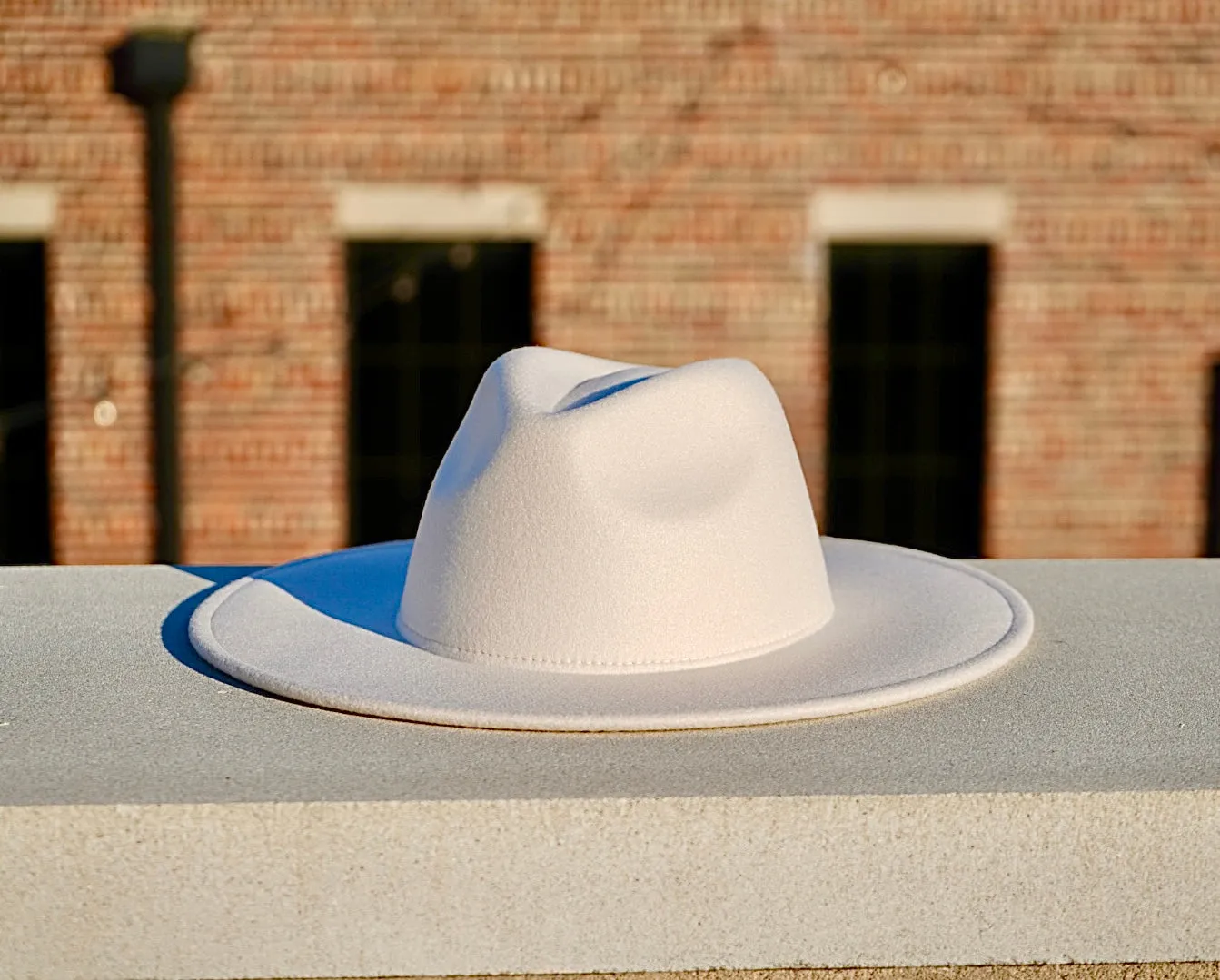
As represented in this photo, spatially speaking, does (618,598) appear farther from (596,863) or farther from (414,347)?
(414,347)

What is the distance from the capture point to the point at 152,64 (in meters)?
7.68

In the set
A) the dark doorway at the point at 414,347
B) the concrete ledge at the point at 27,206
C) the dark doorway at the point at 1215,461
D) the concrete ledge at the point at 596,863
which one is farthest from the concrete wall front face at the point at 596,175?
the concrete ledge at the point at 596,863

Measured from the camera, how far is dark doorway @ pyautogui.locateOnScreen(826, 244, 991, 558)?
8156 mm

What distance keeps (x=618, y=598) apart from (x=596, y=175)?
556 centimetres

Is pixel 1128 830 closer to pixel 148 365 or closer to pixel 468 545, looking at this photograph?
pixel 468 545

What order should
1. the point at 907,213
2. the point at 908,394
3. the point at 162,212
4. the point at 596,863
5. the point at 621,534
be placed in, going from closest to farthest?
the point at 596,863, the point at 621,534, the point at 162,212, the point at 907,213, the point at 908,394

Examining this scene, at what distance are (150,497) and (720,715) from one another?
619 centimetres

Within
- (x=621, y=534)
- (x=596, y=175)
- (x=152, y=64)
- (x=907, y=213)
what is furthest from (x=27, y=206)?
(x=621, y=534)

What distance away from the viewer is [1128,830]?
7.19 ft

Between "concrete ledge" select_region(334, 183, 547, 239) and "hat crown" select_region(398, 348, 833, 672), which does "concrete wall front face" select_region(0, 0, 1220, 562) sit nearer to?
"concrete ledge" select_region(334, 183, 547, 239)

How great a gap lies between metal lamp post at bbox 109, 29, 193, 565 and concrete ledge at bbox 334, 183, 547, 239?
1015mm

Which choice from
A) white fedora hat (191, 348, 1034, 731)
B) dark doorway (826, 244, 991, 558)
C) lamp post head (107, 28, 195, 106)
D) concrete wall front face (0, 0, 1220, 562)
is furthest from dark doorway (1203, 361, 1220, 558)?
lamp post head (107, 28, 195, 106)

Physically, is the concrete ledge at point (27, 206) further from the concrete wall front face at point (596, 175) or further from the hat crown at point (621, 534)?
the hat crown at point (621, 534)

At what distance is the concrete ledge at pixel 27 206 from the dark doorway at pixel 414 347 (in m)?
1.74
